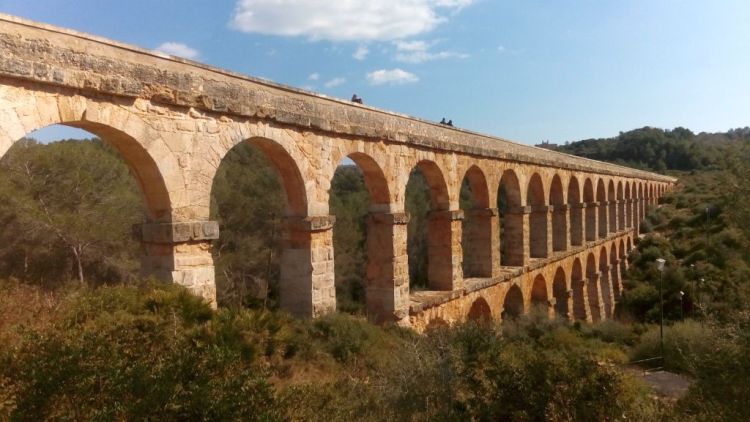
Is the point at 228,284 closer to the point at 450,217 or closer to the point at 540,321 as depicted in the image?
the point at 450,217

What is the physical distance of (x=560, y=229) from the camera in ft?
56.3

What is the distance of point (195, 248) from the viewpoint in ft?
18.4

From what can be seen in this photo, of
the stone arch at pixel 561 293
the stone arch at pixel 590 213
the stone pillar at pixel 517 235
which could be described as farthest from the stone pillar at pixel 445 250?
the stone arch at pixel 590 213

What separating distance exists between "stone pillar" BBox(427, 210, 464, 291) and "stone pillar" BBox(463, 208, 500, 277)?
1.70 meters

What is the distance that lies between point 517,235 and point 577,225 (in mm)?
6574

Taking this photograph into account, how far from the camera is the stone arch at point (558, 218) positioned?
55.7ft

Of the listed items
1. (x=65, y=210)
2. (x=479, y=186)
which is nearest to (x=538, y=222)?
(x=479, y=186)

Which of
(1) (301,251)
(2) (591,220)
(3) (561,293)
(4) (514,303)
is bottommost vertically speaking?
(3) (561,293)

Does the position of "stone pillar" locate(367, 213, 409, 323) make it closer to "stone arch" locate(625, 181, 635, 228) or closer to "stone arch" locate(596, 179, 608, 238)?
"stone arch" locate(596, 179, 608, 238)

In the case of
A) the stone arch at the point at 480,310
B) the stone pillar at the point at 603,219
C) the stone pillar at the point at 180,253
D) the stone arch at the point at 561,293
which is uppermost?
the stone pillar at the point at 180,253

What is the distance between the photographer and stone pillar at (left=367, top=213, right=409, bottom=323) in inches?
345

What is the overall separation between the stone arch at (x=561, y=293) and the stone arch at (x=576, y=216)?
9.57ft

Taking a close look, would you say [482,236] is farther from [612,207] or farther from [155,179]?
[612,207]

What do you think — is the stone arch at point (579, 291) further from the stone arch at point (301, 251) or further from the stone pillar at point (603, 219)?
the stone arch at point (301, 251)
